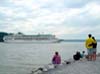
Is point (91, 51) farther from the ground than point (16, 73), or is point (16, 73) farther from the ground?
point (91, 51)

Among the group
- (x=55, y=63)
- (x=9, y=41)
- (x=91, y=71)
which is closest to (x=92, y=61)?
(x=55, y=63)

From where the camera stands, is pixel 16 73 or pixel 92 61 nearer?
pixel 92 61

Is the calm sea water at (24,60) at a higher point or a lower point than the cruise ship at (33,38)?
lower

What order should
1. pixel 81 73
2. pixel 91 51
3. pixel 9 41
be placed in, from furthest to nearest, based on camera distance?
1. pixel 9 41
2. pixel 91 51
3. pixel 81 73

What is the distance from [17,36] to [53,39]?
17.8m

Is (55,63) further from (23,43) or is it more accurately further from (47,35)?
(23,43)

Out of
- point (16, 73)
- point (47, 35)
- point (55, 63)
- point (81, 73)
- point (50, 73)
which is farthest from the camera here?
point (47, 35)

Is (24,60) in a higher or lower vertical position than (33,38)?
lower

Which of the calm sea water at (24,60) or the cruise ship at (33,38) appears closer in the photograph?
the calm sea water at (24,60)

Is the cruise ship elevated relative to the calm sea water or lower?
elevated

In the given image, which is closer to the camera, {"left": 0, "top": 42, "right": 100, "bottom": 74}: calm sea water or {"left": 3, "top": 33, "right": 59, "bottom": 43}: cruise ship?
{"left": 0, "top": 42, "right": 100, "bottom": 74}: calm sea water

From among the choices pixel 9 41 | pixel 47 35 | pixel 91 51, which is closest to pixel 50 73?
pixel 91 51

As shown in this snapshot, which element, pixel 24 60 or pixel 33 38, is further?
pixel 33 38

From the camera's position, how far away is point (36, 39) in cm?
16112
